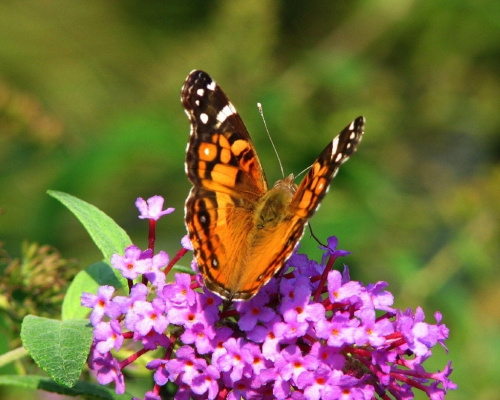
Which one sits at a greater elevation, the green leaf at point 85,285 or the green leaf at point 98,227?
the green leaf at point 98,227

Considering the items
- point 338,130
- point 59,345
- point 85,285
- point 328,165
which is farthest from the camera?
point 338,130

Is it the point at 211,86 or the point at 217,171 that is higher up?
the point at 211,86

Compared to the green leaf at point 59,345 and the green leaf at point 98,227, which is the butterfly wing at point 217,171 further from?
the green leaf at point 59,345

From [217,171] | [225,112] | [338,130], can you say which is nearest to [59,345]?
[217,171]

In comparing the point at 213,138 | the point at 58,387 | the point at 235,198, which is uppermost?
the point at 213,138

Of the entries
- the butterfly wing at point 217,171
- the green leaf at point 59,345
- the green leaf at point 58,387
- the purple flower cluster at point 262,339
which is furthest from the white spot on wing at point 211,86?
the green leaf at point 58,387

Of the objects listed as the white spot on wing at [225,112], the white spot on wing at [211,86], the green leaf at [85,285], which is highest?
the white spot on wing at [211,86]

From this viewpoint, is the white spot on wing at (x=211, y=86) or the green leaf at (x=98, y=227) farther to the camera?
the white spot on wing at (x=211, y=86)

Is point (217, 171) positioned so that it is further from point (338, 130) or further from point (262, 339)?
point (338, 130)
